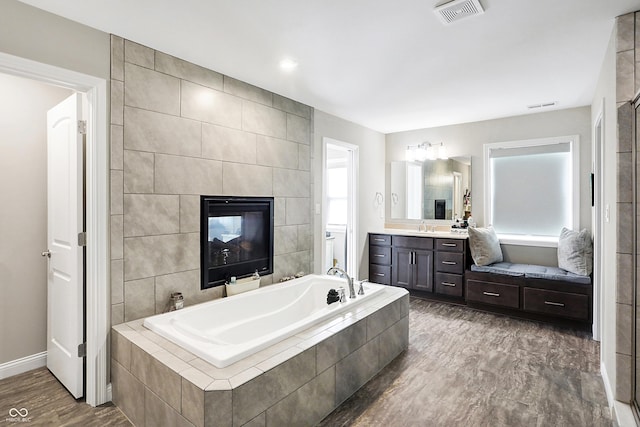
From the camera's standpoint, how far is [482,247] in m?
4.10

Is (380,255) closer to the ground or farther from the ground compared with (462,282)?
farther from the ground

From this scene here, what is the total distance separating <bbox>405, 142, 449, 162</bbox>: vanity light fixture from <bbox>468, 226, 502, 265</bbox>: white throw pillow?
1.31 metres

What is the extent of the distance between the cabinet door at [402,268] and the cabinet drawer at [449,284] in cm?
39

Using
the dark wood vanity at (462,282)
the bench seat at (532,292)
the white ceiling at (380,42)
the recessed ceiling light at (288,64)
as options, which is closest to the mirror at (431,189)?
the dark wood vanity at (462,282)

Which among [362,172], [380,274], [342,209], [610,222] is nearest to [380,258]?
[380,274]

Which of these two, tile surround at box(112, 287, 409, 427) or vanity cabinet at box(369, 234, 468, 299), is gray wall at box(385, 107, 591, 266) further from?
tile surround at box(112, 287, 409, 427)

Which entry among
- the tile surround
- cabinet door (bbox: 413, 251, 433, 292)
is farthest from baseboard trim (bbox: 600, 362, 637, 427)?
cabinet door (bbox: 413, 251, 433, 292)

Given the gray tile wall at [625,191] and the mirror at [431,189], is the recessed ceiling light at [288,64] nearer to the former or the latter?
the gray tile wall at [625,191]

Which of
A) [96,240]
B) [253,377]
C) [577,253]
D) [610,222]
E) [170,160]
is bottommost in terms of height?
[253,377]

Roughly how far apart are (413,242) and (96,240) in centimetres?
365

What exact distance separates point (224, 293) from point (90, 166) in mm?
1448

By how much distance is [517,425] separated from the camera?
6.68ft

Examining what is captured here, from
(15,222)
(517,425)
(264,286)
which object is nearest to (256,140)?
(264,286)

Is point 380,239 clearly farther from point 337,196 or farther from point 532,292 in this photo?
point 532,292
